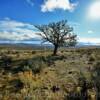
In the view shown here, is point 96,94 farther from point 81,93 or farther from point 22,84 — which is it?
point 22,84

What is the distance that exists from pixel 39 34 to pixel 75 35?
23.3ft

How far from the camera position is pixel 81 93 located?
42.4 ft

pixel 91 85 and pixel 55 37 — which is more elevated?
pixel 55 37

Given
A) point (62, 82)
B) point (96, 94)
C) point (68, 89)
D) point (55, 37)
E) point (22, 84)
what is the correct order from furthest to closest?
point (55, 37) → point (62, 82) → point (22, 84) → point (68, 89) → point (96, 94)

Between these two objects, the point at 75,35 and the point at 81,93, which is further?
the point at 75,35

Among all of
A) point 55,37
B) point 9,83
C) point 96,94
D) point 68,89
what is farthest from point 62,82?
point 55,37

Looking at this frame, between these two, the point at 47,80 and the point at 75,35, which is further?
the point at 75,35

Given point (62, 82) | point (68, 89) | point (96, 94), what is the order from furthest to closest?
1. point (62, 82)
2. point (68, 89)
3. point (96, 94)

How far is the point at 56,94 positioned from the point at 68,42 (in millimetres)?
33373

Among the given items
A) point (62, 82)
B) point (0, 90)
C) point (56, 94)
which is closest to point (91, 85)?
point (56, 94)

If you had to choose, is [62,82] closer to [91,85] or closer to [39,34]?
[91,85]

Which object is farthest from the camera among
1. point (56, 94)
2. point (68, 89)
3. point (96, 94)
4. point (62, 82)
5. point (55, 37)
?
point (55, 37)

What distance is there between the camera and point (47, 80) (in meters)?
17.1

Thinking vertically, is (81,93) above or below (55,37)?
below
